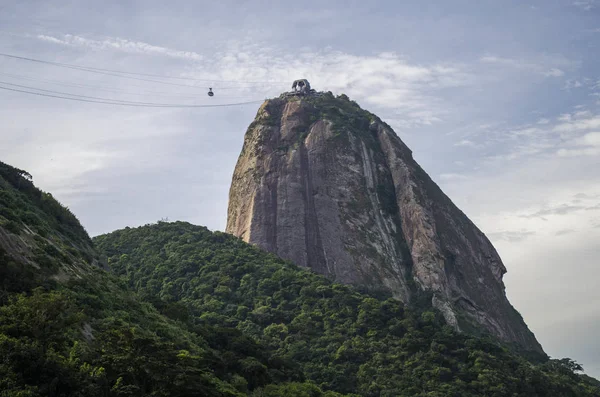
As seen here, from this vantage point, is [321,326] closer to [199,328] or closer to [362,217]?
[199,328]

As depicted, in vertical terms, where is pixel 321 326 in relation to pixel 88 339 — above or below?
above

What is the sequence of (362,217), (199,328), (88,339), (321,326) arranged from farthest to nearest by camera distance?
1. (362,217)
2. (321,326)
3. (199,328)
4. (88,339)

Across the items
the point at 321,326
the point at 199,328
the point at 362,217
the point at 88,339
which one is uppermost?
the point at 362,217

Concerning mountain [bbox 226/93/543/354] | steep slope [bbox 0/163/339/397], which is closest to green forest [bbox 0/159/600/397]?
steep slope [bbox 0/163/339/397]

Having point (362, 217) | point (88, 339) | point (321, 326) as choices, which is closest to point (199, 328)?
point (321, 326)

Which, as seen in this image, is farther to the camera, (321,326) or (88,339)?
(321,326)

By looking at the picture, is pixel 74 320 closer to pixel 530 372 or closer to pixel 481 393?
pixel 481 393

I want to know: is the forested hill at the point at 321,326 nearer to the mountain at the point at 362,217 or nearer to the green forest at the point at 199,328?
the green forest at the point at 199,328

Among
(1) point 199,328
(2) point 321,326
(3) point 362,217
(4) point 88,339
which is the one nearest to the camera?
(4) point 88,339
